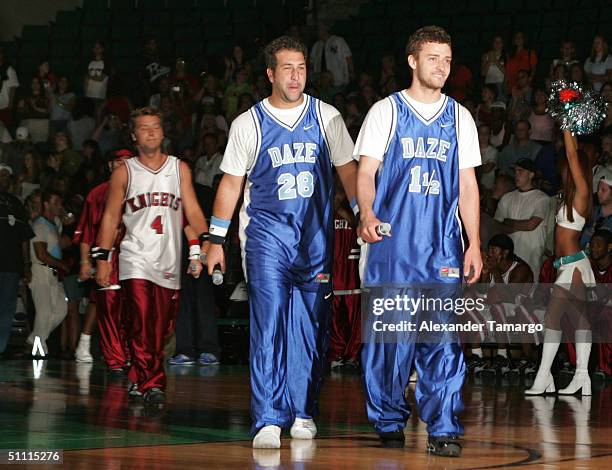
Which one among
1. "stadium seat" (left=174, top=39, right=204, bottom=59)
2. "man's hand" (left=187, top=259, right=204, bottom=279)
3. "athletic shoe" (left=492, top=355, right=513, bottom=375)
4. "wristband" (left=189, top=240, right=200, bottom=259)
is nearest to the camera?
"man's hand" (left=187, top=259, right=204, bottom=279)

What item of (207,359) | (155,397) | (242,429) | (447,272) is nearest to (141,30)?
(207,359)

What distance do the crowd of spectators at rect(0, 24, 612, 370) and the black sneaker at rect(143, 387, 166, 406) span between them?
401cm

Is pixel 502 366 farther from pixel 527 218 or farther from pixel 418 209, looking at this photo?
pixel 418 209

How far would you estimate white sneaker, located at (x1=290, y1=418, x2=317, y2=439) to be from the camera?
6.99 meters

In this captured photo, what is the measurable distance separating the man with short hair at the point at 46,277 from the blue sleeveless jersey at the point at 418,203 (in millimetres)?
9328

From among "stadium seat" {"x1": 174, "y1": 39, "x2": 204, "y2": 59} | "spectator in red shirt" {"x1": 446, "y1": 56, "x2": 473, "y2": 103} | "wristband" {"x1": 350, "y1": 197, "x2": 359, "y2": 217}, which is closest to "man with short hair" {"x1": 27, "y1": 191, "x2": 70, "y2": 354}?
"spectator in red shirt" {"x1": 446, "y1": 56, "x2": 473, "y2": 103}

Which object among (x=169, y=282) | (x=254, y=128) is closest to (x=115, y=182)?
(x=169, y=282)

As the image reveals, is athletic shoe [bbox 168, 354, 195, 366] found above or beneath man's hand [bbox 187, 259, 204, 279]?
beneath

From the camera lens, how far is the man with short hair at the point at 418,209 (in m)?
6.60

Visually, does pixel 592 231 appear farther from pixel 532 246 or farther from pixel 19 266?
pixel 19 266

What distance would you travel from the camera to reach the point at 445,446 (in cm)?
632

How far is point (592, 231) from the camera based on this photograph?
12812 millimetres

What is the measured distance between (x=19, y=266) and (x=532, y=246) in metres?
5.76

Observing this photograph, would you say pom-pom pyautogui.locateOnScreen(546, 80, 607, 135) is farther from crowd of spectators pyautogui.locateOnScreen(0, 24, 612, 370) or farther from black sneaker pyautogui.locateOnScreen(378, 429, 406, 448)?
black sneaker pyautogui.locateOnScreen(378, 429, 406, 448)
